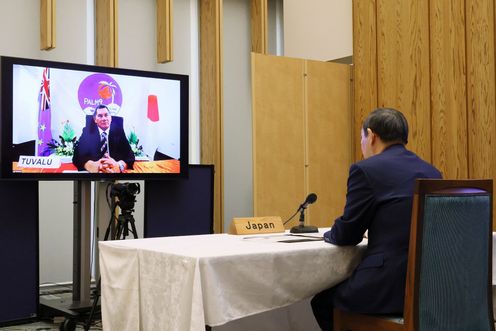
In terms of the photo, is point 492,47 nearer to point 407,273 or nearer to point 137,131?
point 137,131

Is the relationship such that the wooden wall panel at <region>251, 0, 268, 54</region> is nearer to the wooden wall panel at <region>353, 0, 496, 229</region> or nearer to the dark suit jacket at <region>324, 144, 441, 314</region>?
the wooden wall panel at <region>353, 0, 496, 229</region>

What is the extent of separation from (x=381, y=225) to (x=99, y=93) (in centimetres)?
249

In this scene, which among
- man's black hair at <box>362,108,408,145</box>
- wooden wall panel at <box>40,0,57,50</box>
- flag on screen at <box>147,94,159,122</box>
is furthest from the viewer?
wooden wall panel at <box>40,0,57,50</box>

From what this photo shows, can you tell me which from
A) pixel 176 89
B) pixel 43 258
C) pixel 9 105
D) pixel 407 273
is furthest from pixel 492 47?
pixel 43 258

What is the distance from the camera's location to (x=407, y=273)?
A: 96.8 inches

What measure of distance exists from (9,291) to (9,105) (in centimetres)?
121

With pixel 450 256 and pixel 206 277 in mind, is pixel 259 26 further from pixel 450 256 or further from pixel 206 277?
pixel 206 277

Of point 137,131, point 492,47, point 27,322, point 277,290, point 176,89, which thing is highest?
point 492,47

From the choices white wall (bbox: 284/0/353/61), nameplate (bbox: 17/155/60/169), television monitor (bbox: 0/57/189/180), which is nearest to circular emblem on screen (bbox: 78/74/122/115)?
television monitor (bbox: 0/57/189/180)

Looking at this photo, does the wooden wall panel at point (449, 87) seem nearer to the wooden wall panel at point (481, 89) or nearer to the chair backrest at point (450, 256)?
the wooden wall panel at point (481, 89)

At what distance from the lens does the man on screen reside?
4.33 metres

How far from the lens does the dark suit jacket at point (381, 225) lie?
255 cm

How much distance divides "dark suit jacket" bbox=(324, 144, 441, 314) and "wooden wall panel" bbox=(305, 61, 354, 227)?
3526 millimetres

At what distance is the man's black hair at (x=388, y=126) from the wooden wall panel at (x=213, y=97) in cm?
332
